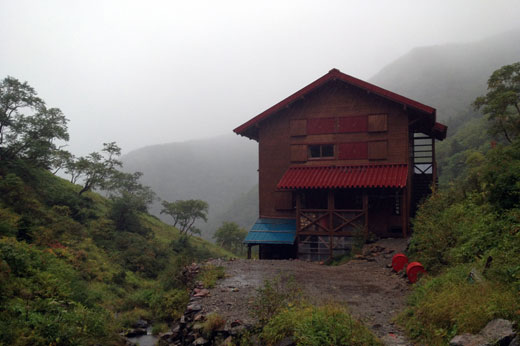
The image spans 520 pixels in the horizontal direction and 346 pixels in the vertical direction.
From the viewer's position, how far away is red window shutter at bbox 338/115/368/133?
20.6m

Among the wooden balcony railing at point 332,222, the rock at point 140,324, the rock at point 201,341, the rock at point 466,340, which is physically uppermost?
the wooden balcony railing at point 332,222

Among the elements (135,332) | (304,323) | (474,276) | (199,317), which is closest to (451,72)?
(474,276)

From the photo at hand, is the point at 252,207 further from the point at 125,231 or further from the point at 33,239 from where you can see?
the point at 33,239

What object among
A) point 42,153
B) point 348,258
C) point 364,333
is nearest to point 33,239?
point 42,153

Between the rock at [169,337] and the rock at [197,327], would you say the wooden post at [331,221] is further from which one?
the rock at [197,327]

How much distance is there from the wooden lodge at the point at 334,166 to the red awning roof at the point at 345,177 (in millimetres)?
50

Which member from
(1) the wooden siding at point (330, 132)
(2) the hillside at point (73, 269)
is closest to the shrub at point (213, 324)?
(2) the hillside at point (73, 269)

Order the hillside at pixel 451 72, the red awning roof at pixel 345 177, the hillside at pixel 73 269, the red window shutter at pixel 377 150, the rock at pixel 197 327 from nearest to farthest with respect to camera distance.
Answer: the rock at pixel 197 327 < the hillside at pixel 73 269 < the red awning roof at pixel 345 177 < the red window shutter at pixel 377 150 < the hillside at pixel 451 72

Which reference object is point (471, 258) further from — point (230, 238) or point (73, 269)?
point (230, 238)

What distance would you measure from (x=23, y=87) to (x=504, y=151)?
28.9m

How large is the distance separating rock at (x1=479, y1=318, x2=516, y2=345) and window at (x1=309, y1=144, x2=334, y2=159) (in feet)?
52.5

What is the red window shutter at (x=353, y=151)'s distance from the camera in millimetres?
20500

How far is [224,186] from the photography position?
17400 cm

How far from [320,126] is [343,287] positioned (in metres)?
11.7
